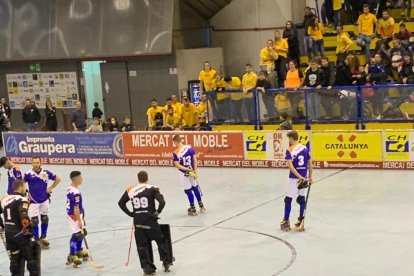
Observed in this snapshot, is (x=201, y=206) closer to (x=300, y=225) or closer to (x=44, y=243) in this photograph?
(x=300, y=225)

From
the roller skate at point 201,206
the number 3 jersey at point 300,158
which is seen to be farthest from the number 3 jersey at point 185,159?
the number 3 jersey at point 300,158

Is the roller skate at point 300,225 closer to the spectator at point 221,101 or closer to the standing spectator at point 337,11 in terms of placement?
the spectator at point 221,101

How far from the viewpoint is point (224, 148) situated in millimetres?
23203

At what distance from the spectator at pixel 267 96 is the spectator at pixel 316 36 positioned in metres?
3.78

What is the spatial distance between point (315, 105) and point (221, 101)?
3.35m

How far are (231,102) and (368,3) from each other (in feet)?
25.3

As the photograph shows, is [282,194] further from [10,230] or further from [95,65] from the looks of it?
[95,65]

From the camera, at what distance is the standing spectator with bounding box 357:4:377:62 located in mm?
25469

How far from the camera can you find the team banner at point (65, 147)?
2561cm

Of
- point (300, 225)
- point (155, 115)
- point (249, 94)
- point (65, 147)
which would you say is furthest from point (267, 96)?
point (300, 225)

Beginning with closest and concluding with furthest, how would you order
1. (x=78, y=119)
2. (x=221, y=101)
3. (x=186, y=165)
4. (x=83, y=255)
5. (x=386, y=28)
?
(x=83, y=255) < (x=186, y=165) < (x=221, y=101) < (x=386, y=28) < (x=78, y=119)

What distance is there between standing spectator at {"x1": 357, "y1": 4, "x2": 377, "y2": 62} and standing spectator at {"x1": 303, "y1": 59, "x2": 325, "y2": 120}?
3587mm

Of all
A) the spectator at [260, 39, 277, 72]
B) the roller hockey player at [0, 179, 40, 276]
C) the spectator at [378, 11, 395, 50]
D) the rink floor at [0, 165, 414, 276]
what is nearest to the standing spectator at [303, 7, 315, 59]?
the spectator at [260, 39, 277, 72]

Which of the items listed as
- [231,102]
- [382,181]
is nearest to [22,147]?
[231,102]
